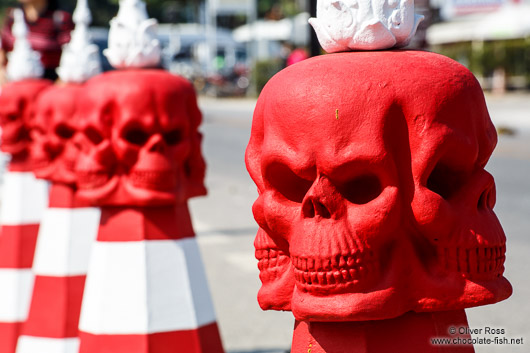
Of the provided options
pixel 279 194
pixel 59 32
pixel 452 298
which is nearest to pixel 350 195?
pixel 279 194

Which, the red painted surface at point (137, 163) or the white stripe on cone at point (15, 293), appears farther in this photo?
the white stripe on cone at point (15, 293)

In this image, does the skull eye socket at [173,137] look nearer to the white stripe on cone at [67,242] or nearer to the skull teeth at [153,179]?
the skull teeth at [153,179]

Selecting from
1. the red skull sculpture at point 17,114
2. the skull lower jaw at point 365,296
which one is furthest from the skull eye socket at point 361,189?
the red skull sculpture at point 17,114

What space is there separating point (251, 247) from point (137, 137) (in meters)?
4.00

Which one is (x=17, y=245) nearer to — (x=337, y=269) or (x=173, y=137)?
(x=173, y=137)

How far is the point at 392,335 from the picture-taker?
1.88 metres

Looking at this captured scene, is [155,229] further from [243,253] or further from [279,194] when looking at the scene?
→ [243,253]

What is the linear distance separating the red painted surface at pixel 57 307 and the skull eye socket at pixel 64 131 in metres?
0.66

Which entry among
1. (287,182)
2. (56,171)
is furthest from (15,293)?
(287,182)

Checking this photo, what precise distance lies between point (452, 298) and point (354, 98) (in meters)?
0.50

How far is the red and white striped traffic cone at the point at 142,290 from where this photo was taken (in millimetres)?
3070

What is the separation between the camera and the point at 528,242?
21.1ft

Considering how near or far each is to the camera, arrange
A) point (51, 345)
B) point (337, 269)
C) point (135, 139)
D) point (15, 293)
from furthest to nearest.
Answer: point (15, 293) < point (51, 345) < point (135, 139) < point (337, 269)

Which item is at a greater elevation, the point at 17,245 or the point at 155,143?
the point at 155,143
